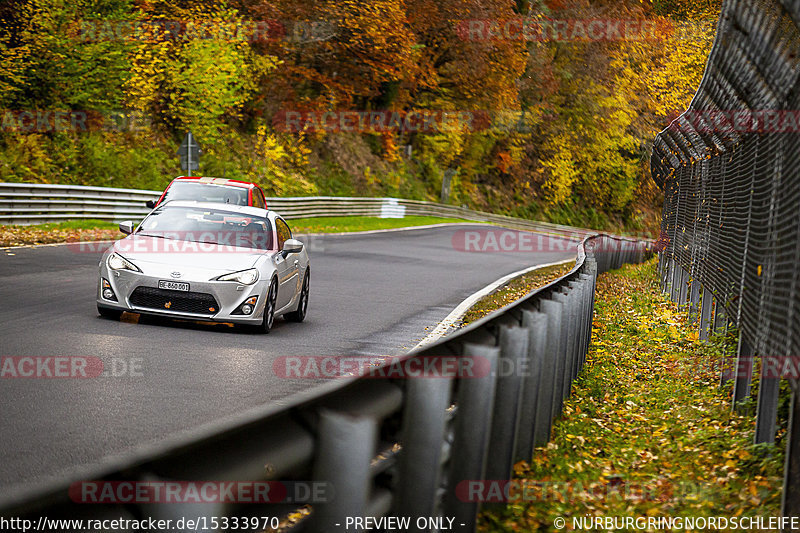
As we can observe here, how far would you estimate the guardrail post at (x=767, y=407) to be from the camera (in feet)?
21.3

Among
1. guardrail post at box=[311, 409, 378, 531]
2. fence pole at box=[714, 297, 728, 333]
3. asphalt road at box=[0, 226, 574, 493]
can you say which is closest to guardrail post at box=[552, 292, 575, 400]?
asphalt road at box=[0, 226, 574, 493]

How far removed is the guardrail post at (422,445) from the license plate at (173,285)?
8.33 m

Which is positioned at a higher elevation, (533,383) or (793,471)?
(533,383)

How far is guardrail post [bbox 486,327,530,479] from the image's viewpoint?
4.91m

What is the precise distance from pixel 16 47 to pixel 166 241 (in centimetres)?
2212

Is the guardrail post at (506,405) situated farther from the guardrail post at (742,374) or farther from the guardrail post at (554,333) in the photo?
the guardrail post at (742,374)

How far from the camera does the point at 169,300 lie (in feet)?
38.5

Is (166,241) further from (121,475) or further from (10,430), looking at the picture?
(121,475)

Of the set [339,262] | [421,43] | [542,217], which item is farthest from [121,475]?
[542,217]

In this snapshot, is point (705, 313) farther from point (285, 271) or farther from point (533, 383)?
point (533, 383)

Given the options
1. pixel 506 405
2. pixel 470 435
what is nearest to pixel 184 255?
pixel 506 405

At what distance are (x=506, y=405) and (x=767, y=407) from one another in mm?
2521

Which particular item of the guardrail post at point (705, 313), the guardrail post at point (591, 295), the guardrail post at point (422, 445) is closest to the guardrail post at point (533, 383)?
the guardrail post at point (422, 445)

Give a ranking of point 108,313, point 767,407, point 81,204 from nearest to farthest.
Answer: point 767,407 → point 108,313 → point 81,204
